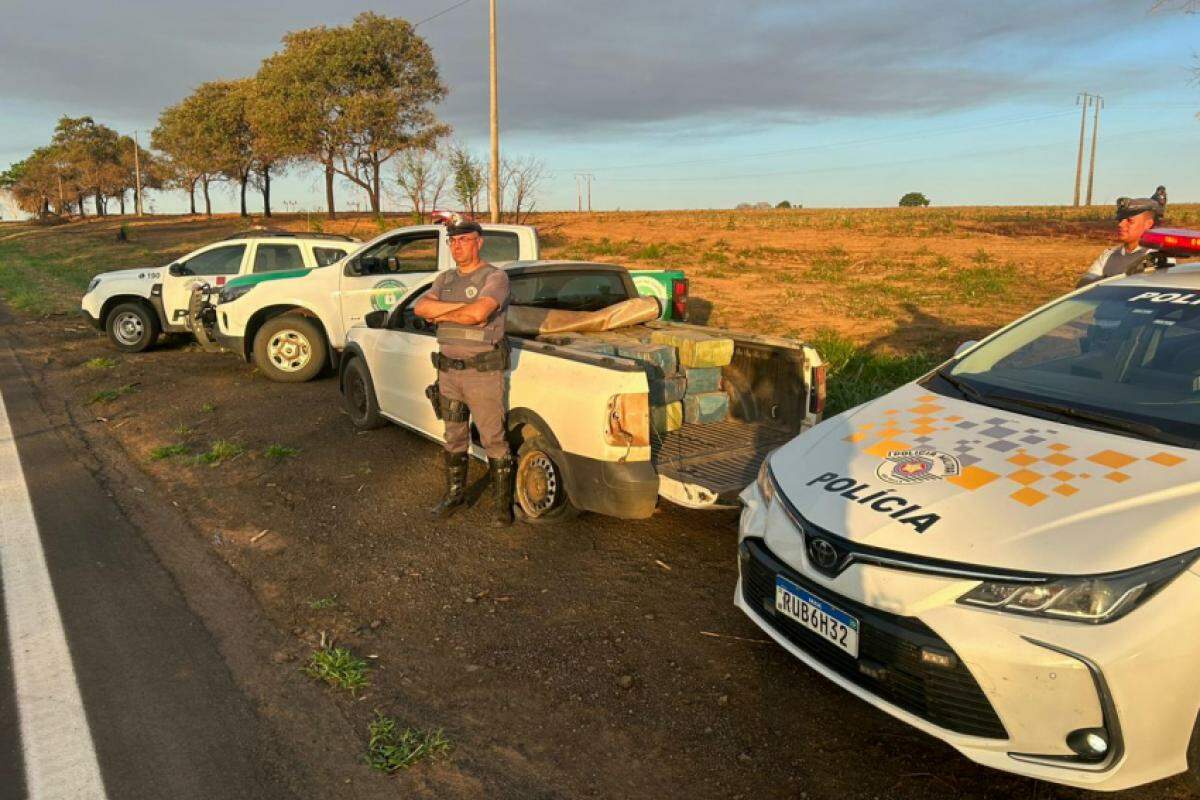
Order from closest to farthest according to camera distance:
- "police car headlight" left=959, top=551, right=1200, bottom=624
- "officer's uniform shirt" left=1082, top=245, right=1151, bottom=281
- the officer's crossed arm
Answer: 1. "police car headlight" left=959, top=551, right=1200, bottom=624
2. the officer's crossed arm
3. "officer's uniform shirt" left=1082, top=245, right=1151, bottom=281

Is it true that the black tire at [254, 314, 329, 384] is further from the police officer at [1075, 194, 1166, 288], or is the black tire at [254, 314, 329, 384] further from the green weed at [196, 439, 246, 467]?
the police officer at [1075, 194, 1166, 288]

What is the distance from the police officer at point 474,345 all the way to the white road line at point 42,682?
2.33 m

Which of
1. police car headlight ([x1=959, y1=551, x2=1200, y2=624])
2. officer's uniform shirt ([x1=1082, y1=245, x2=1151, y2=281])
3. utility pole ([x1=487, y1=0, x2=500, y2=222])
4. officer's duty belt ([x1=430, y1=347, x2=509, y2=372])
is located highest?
utility pole ([x1=487, y1=0, x2=500, y2=222])

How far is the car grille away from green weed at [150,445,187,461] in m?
5.57

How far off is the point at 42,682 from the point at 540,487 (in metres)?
2.64

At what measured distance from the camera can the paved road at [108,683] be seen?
114 inches

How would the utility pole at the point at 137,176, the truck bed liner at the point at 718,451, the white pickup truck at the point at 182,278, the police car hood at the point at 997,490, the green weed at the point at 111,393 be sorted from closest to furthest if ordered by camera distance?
the police car hood at the point at 997,490
the truck bed liner at the point at 718,451
the green weed at the point at 111,393
the white pickup truck at the point at 182,278
the utility pole at the point at 137,176

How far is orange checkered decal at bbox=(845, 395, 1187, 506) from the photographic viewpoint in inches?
111

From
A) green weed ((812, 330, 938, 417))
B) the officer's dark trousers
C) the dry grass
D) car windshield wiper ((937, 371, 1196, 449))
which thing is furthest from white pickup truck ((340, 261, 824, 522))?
the dry grass

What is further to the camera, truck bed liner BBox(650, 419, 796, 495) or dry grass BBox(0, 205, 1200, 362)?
dry grass BBox(0, 205, 1200, 362)

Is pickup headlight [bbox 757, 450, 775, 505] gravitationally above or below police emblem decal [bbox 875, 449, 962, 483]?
below

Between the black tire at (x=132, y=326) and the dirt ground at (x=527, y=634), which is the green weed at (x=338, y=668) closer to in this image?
the dirt ground at (x=527, y=634)

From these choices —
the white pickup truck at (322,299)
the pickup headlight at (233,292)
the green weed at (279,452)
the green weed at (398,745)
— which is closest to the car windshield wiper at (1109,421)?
the green weed at (398,745)

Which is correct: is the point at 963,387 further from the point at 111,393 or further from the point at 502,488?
the point at 111,393
